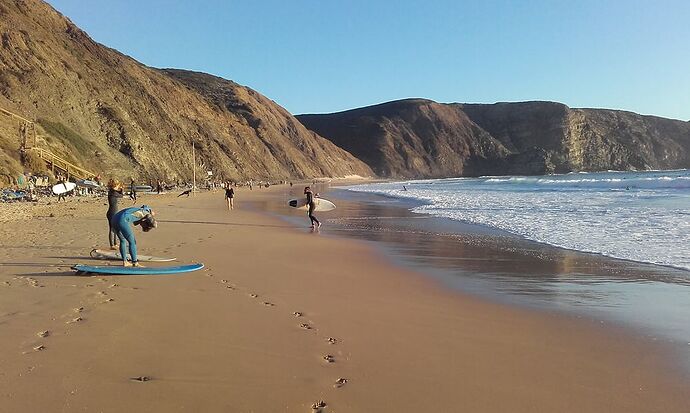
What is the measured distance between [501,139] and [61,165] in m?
155

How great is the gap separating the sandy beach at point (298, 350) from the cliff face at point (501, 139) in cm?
14225

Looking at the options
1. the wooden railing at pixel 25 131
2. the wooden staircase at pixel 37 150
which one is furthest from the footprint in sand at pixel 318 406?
the wooden railing at pixel 25 131

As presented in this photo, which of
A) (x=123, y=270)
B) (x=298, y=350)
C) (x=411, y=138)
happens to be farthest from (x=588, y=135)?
(x=298, y=350)

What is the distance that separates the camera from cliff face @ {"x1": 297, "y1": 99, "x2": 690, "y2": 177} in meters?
159

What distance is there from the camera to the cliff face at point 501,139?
522ft

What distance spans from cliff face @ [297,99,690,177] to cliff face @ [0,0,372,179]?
72.0m

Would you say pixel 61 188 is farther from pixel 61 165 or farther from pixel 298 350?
pixel 298 350

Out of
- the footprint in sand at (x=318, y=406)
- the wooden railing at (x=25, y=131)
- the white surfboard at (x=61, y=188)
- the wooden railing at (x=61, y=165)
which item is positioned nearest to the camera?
the footprint in sand at (x=318, y=406)

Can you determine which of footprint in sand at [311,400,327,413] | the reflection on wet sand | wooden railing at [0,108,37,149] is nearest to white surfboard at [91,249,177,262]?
the reflection on wet sand

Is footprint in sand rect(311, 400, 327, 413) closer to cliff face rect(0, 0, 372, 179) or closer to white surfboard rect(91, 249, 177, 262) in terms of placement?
white surfboard rect(91, 249, 177, 262)

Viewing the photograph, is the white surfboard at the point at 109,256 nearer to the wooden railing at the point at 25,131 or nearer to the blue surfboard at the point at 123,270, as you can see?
the blue surfboard at the point at 123,270

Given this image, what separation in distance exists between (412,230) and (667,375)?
12.5 meters

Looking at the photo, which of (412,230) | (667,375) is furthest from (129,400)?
(412,230)

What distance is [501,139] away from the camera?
173 m
